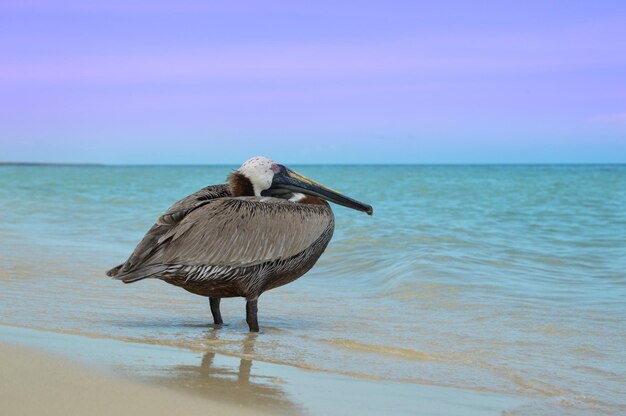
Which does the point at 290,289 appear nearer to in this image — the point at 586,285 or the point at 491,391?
the point at 586,285

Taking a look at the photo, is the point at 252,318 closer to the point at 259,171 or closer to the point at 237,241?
the point at 237,241

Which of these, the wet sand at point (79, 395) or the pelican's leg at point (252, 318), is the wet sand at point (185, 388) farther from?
the pelican's leg at point (252, 318)

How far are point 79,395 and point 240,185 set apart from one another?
235 centimetres

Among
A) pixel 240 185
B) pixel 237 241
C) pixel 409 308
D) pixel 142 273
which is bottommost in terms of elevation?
pixel 409 308

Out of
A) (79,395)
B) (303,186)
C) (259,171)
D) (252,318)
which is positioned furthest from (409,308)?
(79,395)

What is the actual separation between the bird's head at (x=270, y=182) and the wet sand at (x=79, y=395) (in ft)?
6.45

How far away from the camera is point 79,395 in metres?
3.32

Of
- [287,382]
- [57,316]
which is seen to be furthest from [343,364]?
[57,316]

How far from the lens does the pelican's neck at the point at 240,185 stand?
5445 millimetres

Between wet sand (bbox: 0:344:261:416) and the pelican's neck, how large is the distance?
6.38ft

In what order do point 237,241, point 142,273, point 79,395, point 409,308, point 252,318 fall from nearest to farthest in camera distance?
point 79,395, point 142,273, point 237,241, point 252,318, point 409,308

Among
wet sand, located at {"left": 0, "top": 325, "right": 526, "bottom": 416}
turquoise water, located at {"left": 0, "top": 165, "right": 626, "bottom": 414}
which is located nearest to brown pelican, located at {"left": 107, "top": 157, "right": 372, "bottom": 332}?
turquoise water, located at {"left": 0, "top": 165, "right": 626, "bottom": 414}

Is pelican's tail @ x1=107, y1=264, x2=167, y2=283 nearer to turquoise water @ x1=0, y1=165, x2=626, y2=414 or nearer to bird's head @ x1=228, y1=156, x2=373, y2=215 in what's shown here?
turquoise water @ x1=0, y1=165, x2=626, y2=414

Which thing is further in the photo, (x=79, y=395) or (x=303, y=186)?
(x=303, y=186)
